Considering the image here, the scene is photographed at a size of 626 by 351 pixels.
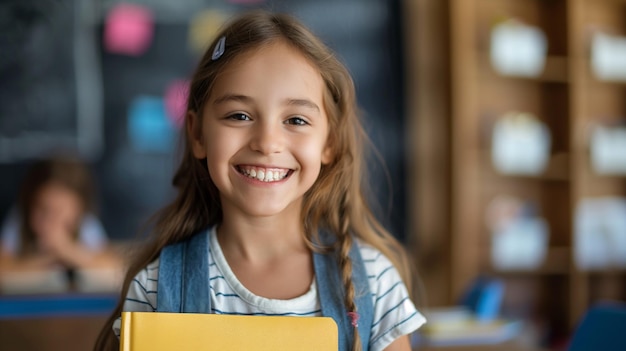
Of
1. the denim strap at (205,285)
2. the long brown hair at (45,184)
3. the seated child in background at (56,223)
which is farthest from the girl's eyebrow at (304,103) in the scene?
the long brown hair at (45,184)

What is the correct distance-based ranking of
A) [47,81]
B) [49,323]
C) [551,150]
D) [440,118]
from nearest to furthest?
[49,323] < [47,81] < [440,118] < [551,150]

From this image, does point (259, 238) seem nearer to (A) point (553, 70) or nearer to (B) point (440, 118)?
(B) point (440, 118)

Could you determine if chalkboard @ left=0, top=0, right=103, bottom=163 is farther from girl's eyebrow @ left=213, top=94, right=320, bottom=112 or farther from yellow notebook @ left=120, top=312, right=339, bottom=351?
yellow notebook @ left=120, top=312, right=339, bottom=351

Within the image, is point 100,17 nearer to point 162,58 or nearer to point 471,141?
point 162,58

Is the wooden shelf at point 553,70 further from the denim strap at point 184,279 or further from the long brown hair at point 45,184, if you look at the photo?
the denim strap at point 184,279

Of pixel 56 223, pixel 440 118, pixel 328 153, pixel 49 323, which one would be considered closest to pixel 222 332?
pixel 328 153

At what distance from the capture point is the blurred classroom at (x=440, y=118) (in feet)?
10.9

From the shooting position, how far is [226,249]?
→ 1189 mm

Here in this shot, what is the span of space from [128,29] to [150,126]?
1.43ft

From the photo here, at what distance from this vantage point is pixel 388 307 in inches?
44.8

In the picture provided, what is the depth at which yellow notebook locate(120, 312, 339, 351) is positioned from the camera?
901mm

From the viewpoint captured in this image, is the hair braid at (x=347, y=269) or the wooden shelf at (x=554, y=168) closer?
the hair braid at (x=347, y=269)

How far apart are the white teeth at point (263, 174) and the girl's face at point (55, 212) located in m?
1.86

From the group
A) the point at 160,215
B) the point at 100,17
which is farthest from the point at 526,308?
the point at 160,215
